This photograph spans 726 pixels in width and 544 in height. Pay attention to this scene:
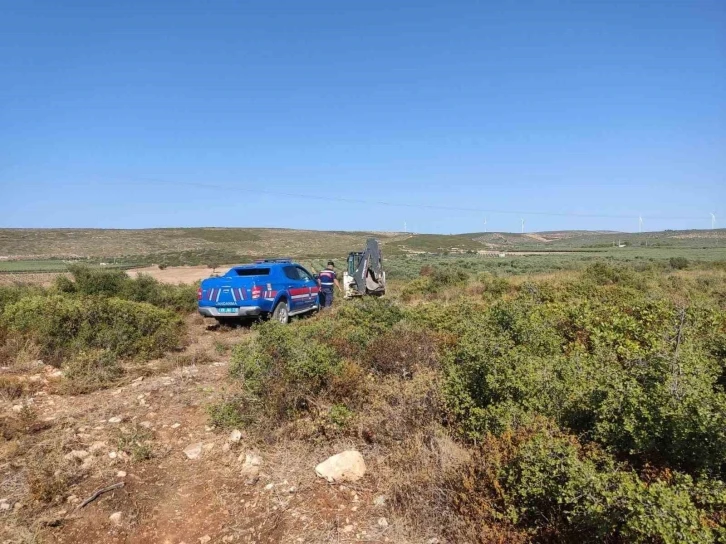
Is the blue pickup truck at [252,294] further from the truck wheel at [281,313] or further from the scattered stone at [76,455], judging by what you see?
the scattered stone at [76,455]

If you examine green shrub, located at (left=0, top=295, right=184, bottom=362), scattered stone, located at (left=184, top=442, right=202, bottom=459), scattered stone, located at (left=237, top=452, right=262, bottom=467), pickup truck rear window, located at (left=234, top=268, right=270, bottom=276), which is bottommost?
scattered stone, located at (left=184, top=442, right=202, bottom=459)

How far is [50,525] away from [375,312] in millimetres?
5660

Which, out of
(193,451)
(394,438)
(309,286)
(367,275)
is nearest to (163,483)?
(193,451)

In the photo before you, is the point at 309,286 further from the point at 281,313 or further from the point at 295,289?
the point at 281,313

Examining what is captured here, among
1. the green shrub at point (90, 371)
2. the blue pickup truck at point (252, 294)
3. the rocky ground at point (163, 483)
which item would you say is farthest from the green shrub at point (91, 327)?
the rocky ground at point (163, 483)

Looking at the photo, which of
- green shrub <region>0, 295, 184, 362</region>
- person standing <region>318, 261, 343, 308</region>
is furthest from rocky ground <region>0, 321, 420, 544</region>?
person standing <region>318, 261, 343, 308</region>

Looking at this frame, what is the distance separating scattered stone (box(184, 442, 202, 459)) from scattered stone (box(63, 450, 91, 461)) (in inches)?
34.6

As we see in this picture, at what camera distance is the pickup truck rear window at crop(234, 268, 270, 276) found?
11109 mm

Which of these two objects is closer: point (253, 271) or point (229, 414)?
point (229, 414)

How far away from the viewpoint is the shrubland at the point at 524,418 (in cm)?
244

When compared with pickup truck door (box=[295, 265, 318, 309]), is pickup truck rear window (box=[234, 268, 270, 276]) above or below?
above

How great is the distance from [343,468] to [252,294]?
22.9 feet

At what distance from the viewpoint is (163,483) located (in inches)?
152

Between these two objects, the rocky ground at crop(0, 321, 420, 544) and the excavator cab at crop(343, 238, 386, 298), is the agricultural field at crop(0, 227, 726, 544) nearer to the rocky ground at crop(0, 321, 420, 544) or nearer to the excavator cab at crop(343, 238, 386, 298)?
the rocky ground at crop(0, 321, 420, 544)
